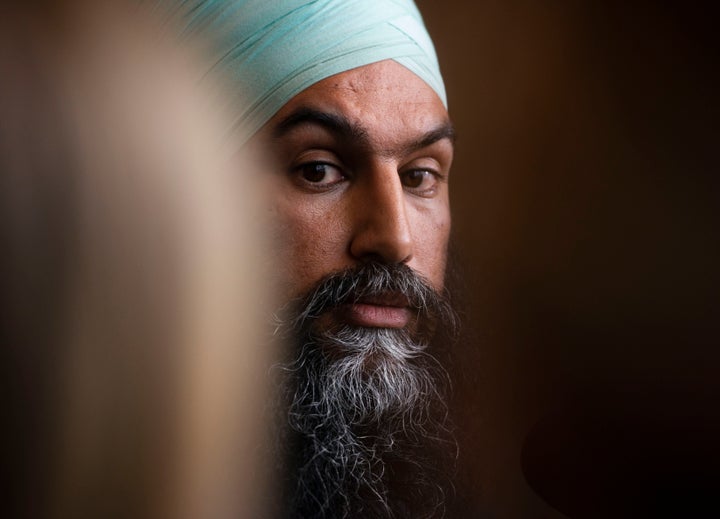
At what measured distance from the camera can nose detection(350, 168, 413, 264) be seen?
0.99m

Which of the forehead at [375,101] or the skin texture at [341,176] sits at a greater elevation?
Answer: the forehead at [375,101]

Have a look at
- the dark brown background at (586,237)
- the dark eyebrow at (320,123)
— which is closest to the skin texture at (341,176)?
the dark eyebrow at (320,123)

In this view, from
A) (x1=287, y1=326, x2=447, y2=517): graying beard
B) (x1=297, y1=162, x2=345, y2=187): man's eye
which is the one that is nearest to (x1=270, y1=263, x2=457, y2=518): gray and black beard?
(x1=287, y1=326, x2=447, y2=517): graying beard

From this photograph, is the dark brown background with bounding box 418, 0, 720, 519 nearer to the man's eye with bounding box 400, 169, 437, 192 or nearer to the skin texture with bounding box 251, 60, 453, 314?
the man's eye with bounding box 400, 169, 437, 192

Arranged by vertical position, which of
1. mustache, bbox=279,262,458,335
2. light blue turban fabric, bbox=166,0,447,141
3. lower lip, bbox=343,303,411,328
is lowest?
lower lip, bbox=343,303,411,328

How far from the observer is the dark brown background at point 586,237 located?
1.11m

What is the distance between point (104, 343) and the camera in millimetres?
856

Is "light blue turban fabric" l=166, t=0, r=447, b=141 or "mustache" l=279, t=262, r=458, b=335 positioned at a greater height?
"light blue turban fabric" l=166, t=0, r=447, b=141

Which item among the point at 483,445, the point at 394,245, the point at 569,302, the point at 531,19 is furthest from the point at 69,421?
the point at 531,19

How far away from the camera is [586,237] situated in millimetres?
1204

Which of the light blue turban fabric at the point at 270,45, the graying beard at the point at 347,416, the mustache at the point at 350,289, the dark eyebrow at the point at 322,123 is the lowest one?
the graying beard at the point at 347,416

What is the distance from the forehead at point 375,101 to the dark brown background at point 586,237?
160 mm

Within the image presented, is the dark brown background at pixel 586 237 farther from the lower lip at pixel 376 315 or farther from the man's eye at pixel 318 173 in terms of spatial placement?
the man's eye at pixel 318 173

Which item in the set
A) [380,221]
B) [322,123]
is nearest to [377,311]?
[380,221]
